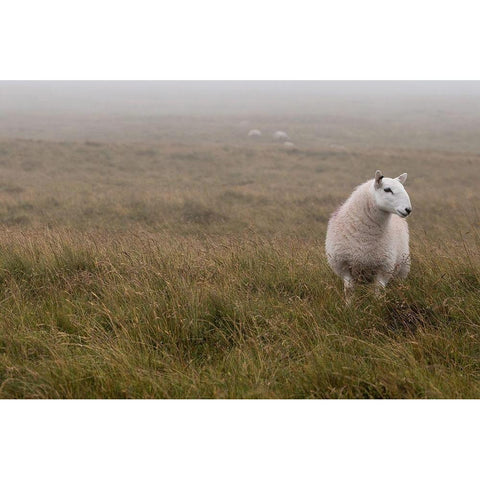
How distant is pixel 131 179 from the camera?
20266 mm

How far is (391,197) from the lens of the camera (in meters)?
5.50

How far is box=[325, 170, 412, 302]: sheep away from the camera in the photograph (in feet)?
18.2

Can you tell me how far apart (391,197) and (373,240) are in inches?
21.2

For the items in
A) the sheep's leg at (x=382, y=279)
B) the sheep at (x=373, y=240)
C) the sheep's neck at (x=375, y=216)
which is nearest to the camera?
the sheep's leg at (x=382, y=279)

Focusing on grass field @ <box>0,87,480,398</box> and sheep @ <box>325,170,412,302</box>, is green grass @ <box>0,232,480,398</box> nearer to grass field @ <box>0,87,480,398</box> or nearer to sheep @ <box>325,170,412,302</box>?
grass field @ <box>0,87,480,398</box>

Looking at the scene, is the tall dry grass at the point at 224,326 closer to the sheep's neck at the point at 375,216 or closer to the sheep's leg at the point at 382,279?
the sheep's leg at the point at 382,279

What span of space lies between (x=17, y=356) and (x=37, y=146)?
77.0ft

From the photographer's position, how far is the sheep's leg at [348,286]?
471 cm

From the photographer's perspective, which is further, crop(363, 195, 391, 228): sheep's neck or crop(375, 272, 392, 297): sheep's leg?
crop(363, 195, 391, 228): sheep's neck

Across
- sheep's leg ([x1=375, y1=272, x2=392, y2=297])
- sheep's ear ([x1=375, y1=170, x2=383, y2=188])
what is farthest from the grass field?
sheep's ear ([x1=375, y1=170, x2=383, y2=188])

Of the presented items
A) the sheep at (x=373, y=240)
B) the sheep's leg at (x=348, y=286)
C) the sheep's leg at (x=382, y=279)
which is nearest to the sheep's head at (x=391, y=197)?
the sheep at (x=373, y=240)

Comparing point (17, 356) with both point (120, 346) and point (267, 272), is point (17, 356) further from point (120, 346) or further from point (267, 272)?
point (267, 272)

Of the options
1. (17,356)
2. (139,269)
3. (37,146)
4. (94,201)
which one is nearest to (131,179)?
(94,201)

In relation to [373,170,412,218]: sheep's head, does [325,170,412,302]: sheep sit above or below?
below
